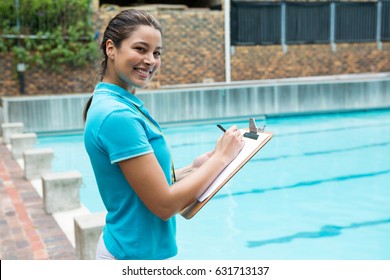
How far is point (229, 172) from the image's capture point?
1.51 metres

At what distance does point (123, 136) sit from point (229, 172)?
1.19 ft

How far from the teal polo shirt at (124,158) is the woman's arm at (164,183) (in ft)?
0.12

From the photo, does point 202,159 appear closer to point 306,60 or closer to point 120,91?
point 120,91

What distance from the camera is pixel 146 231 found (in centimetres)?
147

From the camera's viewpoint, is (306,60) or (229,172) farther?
(306,60)

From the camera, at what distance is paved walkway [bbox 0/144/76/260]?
4023mm

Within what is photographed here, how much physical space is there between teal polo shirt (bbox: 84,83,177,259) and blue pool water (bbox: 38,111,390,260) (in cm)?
348

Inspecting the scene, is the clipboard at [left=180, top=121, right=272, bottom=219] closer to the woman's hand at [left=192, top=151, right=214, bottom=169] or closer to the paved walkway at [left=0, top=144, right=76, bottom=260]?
the woman's hand at [left=192, top=151, right=214, bottom=169]

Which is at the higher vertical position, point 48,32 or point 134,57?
point 48,32

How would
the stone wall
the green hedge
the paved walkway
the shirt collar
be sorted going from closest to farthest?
1. the shirt collar
2. the paved walkway
3. the green hedge
4. the stone wall

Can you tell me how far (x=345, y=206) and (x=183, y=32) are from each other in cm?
1207

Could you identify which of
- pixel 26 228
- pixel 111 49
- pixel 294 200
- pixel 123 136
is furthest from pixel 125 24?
pixel 294 200

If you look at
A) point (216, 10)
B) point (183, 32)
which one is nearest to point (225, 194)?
point (183, 32)

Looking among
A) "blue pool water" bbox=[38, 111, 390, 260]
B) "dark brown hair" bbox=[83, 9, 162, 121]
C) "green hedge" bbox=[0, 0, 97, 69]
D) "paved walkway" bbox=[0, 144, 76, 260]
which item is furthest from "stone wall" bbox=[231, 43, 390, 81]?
"dark brown hair" bbox=[83, 9, 162, 121]
